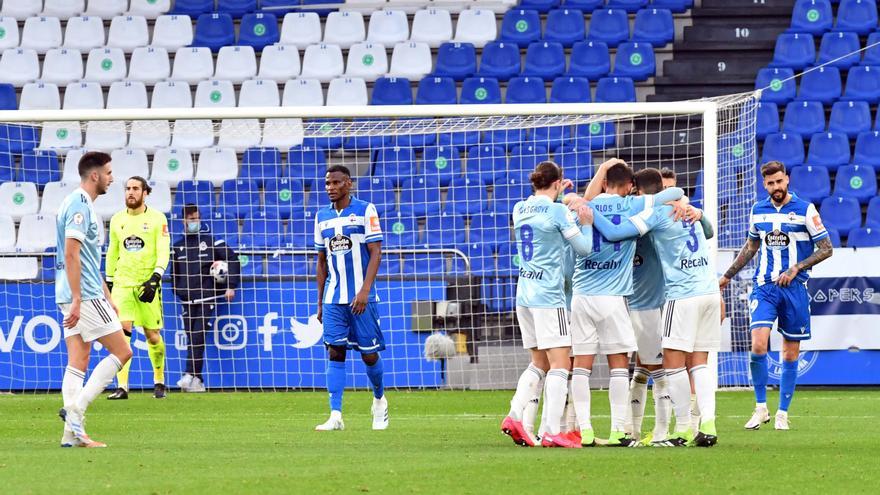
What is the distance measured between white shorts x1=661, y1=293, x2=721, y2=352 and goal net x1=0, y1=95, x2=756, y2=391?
4507mm

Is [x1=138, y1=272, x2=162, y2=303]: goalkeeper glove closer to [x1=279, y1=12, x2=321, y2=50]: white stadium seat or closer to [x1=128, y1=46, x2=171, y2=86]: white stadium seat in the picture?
[x1=128, y1=46, x2=171, y2=86]: white stadium seat

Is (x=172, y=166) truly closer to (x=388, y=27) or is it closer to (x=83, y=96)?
(x=83, y=96)

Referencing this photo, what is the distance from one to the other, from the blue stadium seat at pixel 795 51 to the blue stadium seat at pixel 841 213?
10.2 feet

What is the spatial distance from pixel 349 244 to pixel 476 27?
1167 centimetres

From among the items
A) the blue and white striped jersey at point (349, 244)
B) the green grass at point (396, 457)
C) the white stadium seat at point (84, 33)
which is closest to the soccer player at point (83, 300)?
the green grass at point (396, 457)

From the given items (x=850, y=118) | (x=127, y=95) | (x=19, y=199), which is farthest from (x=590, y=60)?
(x=19, y=199)

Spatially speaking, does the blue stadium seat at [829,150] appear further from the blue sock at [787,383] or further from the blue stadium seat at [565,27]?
the blue sock at [787,383]

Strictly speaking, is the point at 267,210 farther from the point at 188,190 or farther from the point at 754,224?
the point at 754,224

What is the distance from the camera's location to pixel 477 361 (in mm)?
16422

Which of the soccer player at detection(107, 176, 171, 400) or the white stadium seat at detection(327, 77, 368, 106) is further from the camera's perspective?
the white stadium seat at detection(327, 77, 368, 106)

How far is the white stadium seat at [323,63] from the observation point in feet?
70.6

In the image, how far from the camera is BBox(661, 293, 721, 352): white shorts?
917 centimetres

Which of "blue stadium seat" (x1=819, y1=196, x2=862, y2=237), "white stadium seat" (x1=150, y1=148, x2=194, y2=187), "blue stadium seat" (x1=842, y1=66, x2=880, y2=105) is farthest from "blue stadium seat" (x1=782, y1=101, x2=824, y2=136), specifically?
"white stadium seat" (x1=150, y1=148, x2=194, y2=187)

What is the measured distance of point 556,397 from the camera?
29.8 feet
